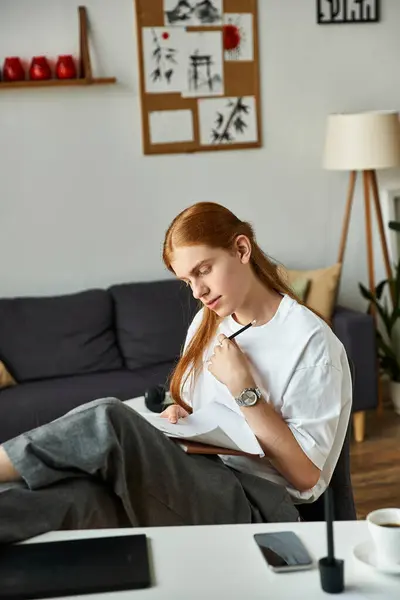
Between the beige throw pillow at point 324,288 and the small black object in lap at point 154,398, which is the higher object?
the small black object in lap at point 154,398

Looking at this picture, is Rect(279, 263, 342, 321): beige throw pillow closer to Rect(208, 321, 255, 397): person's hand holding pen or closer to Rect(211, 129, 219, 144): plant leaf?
Rect(211, 129, 219, 144): plant leaf

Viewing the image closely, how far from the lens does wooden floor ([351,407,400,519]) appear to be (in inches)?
141

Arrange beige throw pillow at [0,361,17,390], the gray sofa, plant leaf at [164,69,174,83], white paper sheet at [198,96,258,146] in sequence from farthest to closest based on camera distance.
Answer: white paper sheet at [198,96,258,146] → plant leaf at [164,69,174,83] → the gray sofa → beige throw pillow at [0,361,17,390]

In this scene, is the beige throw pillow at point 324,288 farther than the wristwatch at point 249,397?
Yes

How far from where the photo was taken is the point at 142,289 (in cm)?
439

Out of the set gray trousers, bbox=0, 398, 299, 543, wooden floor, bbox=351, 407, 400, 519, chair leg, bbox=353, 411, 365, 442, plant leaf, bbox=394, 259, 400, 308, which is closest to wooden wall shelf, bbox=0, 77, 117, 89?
plant leaf, bbox=394, 259, 400, 308

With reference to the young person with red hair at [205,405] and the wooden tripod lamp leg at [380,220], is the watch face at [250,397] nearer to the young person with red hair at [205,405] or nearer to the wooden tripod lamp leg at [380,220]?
the young person with red hair at [205,405]

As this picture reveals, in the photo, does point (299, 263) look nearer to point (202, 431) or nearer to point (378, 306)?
point (378, 306)

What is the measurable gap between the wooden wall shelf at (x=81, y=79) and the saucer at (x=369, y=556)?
321 cm

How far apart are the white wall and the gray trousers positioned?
275 centimetres

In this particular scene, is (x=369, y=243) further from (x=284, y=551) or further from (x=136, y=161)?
(x=284, y=551)

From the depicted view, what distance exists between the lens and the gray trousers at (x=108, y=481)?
63.9 inches

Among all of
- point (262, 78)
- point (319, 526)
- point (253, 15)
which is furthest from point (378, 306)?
point (319, 526)

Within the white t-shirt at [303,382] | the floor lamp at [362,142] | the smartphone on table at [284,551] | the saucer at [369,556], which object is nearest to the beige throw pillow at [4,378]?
the floor lamp at [362,142]
